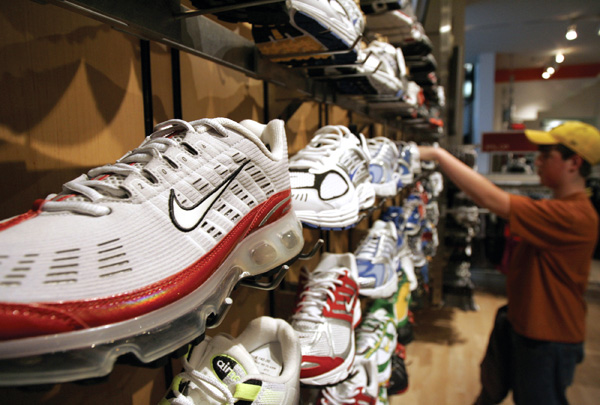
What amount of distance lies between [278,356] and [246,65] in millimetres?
582

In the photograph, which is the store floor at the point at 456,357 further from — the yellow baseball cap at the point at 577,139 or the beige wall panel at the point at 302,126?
the beige wall panel at the point at 302,126

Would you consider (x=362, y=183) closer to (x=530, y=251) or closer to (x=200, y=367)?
(x=200, y=367)

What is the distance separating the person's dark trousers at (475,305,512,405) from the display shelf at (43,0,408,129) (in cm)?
157

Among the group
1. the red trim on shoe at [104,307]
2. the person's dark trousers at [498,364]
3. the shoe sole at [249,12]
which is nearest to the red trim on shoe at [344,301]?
the red trim on shoe at [104,307]

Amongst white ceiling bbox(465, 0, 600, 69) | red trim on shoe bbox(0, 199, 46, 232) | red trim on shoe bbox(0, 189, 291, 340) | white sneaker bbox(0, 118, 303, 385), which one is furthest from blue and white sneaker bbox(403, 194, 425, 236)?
white ceiling bbox(465, 0, 600, 69)

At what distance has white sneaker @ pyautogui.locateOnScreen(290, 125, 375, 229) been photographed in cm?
75

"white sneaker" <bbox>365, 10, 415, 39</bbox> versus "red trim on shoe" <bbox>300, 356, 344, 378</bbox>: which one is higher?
"white sneaker" <bbox>365, 10, 415, 39</bbox>

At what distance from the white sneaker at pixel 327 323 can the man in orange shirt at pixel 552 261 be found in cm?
103

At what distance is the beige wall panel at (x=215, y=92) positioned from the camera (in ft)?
2.51

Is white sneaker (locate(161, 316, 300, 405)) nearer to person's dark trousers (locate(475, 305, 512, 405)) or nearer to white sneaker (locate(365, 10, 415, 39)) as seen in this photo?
white sneaker (locate(365, 10, 415, 39))

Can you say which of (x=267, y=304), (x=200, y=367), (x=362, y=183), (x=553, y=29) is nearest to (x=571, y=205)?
(x=362, y=183)

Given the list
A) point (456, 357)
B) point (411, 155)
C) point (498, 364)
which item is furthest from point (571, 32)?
point (498, 364)

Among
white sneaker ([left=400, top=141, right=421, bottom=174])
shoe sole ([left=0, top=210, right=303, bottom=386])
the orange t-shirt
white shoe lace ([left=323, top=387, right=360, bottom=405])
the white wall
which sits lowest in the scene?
white shoe lace ([left=323, top=387, right=360, bottom=405])

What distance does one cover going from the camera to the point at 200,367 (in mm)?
551
